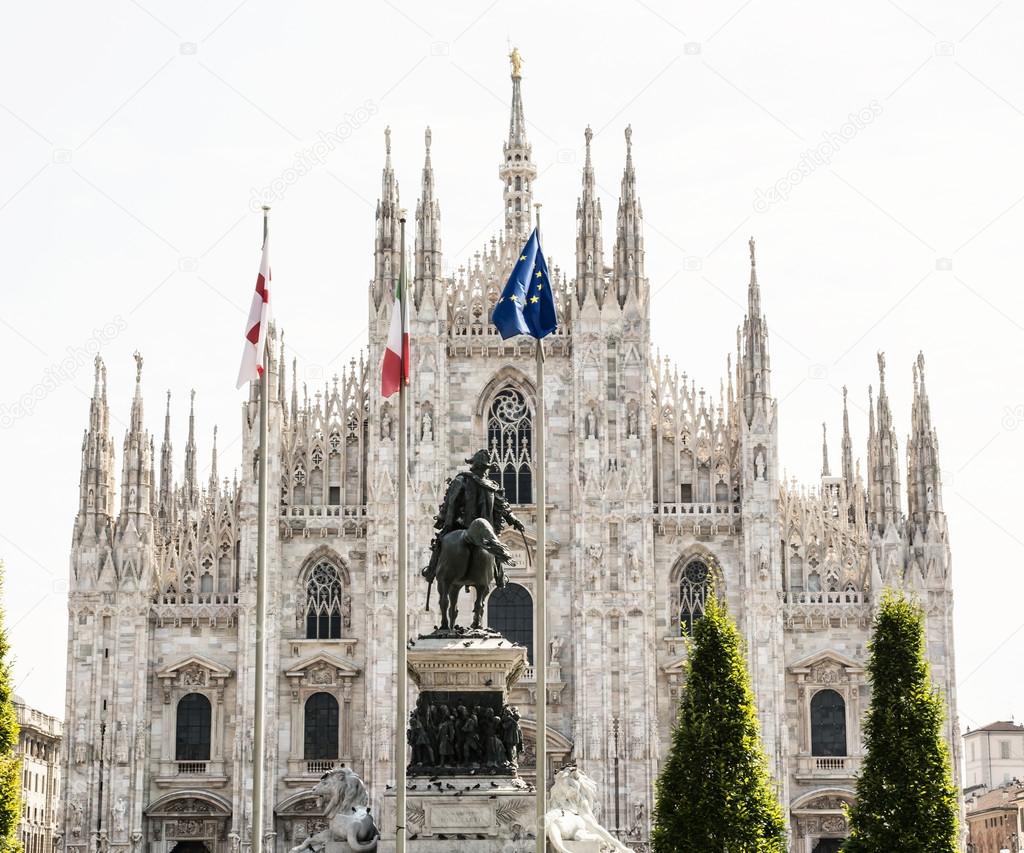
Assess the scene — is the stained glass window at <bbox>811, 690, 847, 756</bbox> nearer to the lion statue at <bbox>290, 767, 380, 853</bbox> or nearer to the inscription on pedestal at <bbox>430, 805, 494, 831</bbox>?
the inscription on pedestal at <bbox>430, 805, 494, 831</bbox>

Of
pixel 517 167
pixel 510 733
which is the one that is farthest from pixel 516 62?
pixel 510 733

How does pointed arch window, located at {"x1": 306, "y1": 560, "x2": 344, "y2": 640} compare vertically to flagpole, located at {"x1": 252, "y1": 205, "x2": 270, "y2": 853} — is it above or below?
above

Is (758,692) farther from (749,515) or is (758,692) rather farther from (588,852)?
(588,852)

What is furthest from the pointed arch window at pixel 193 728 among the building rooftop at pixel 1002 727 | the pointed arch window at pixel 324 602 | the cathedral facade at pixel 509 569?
the building rooftop at pixel 1002 727

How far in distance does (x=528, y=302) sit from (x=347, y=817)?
28.2ft

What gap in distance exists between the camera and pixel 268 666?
181 ft

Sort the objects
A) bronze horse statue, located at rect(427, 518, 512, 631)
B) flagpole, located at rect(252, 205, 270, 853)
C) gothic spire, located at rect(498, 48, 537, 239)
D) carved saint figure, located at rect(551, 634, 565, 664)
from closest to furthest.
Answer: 1. flagpole, located at rect(252, 205, 270, 853)
2. bronze horse statue, located at rect(427, 518, 512, 631)
3. carved saint figure, located at rect(551, 634, 565, 664)
4. gothic spire, located at rect(498, 48, 537, 239)

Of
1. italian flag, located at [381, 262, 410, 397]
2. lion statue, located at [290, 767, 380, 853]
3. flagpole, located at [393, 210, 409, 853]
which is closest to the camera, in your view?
flagpole, located at [393, 210, 409, 853]

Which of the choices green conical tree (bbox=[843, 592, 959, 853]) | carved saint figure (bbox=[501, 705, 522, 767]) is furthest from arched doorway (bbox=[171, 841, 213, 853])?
carved saint figure (bbox=[501, 705, 522, 767])

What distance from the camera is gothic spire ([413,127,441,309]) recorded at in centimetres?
5775

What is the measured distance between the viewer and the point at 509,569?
56.3m

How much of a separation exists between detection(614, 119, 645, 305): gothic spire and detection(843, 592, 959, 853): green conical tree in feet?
78.7

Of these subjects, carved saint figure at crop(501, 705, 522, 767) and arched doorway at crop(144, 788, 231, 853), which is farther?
arched doorway at crop(144, 788, 231, 853)

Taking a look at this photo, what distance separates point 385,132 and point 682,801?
29.5 metres
